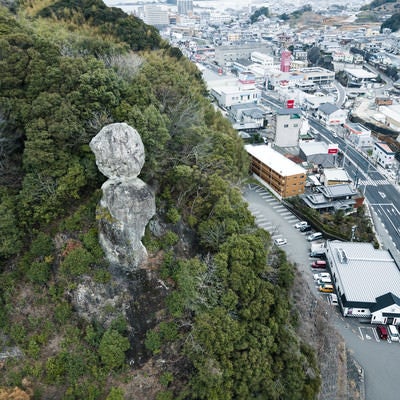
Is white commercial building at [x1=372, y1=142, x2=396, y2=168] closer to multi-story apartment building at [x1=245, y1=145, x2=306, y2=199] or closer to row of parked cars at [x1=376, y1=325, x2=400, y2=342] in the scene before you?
multi-story apartment building at [x1=245, y1=145, x2=306, y2=199]

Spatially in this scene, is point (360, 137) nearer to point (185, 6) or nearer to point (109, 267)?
point (109, 267)

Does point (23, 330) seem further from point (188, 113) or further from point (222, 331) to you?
point (188, 113)

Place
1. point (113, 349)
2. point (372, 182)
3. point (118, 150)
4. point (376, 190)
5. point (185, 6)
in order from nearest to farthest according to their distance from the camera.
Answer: point (113, 349) → point (118, 150) → point (376, 190) → point (372, 182) → point (185, 6)

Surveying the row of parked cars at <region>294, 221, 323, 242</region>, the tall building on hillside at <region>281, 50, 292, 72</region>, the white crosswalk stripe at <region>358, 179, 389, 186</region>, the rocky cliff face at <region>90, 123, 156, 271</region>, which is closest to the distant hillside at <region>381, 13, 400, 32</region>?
the tall building on hillside at <region>281, 50, 292, 72</region>

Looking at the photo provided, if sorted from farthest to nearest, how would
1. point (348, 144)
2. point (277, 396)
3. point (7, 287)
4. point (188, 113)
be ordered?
point (348, 144) < point (188, 113) < point (7, 287) < point (277, 396)

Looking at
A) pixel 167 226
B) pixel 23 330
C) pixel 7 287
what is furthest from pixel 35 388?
pixel 167 226

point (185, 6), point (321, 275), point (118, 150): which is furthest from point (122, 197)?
point (185, 6)
